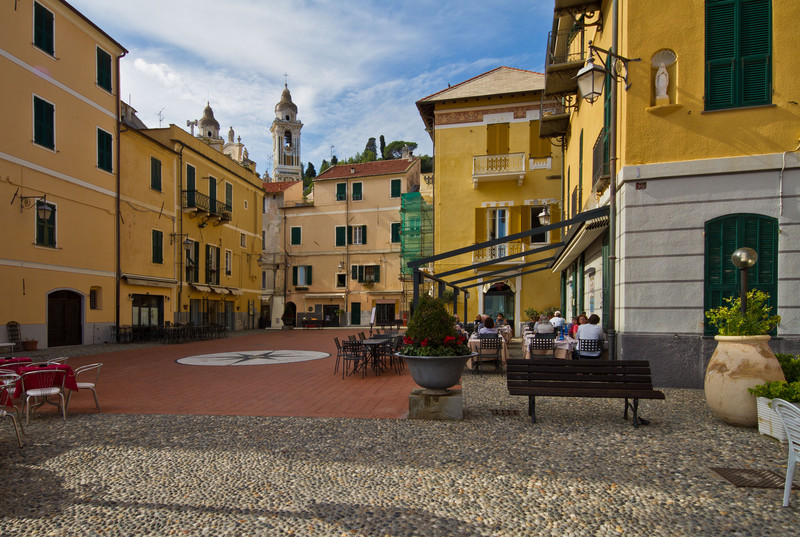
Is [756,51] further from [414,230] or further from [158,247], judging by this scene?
[158,247]

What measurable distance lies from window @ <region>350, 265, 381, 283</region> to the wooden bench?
29.3 m

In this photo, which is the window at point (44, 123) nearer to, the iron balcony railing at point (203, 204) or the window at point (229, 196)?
the iron balcony railing at point (203, 204)

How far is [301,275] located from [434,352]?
31.9 metres

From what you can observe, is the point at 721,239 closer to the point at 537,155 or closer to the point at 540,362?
the point at 540,362

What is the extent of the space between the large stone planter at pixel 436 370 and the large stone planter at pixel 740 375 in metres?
2.85

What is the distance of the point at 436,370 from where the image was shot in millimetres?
5840

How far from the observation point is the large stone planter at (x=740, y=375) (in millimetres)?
5352

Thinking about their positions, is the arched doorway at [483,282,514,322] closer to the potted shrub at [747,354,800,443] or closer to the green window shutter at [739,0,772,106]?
the green window shutter at [739,0,772,106]

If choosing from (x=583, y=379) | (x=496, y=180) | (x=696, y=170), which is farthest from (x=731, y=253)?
(x=496, y=180)

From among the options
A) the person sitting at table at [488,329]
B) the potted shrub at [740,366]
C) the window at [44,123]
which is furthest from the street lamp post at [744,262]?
the window at [44,123]

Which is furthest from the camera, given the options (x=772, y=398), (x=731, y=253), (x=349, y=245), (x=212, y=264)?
(x=349, y=245)

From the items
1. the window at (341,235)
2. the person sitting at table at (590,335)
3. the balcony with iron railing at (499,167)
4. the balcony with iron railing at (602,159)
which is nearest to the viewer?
the person sitting at table at (590,335)

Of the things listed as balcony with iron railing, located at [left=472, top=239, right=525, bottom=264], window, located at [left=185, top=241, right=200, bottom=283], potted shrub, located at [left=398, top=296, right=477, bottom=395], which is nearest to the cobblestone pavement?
potted shrub, located at [left=398, top=296, right=477, bottom=395]

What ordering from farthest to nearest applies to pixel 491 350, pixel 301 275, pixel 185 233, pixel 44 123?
pixel 301 275 < pixel 185 233 < pixel 44 123 < pixel 491 350
